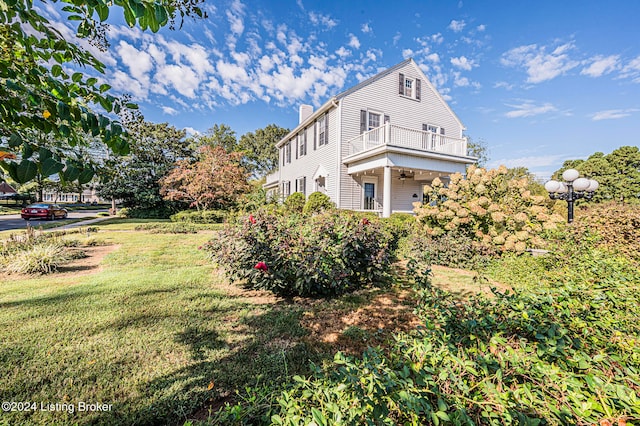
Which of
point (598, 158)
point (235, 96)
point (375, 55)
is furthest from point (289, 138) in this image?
point (598, 158)

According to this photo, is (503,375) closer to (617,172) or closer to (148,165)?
(148,165)

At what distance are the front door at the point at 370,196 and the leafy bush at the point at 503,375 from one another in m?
12.9

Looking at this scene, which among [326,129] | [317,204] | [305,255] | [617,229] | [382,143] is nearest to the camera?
[305,255]

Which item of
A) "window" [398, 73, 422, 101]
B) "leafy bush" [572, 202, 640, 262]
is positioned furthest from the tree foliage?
"leafy bush" [572, 202, 640, 262]

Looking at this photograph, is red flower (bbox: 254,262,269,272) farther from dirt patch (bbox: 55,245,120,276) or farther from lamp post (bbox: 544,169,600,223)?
lamp post (bbox: 544,169,600,223)

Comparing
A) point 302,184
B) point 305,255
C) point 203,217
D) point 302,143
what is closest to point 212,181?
point 203,217

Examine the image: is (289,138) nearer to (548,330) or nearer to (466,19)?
(466,19)

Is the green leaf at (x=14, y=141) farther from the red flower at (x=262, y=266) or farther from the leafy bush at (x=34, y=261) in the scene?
the leafy bush at (x=34, y=261)

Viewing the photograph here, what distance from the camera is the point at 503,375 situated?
134cm

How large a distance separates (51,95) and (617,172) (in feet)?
128

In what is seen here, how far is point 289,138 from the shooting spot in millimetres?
20156

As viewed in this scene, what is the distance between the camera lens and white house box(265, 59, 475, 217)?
12.7 meters

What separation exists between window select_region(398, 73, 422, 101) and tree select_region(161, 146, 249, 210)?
472 inches

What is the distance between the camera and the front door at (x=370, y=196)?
49.1 ft
